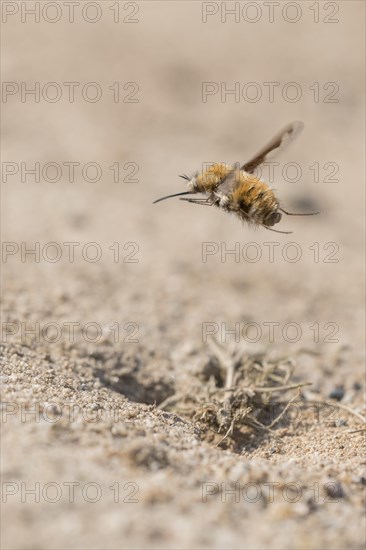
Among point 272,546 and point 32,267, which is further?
point 32,267

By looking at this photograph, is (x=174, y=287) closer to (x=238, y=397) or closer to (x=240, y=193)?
(x=238, y=397)

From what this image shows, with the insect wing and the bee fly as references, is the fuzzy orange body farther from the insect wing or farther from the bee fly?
the insect wing

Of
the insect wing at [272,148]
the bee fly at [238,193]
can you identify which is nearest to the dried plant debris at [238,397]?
the bee fly at [238,193]

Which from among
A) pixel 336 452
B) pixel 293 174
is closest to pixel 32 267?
pixel 336 452

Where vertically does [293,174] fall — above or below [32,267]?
above

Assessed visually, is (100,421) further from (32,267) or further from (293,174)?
(293,174)

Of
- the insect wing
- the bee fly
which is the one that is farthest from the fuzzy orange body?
the insect wing

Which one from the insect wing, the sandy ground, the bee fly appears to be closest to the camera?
the sandy ground
